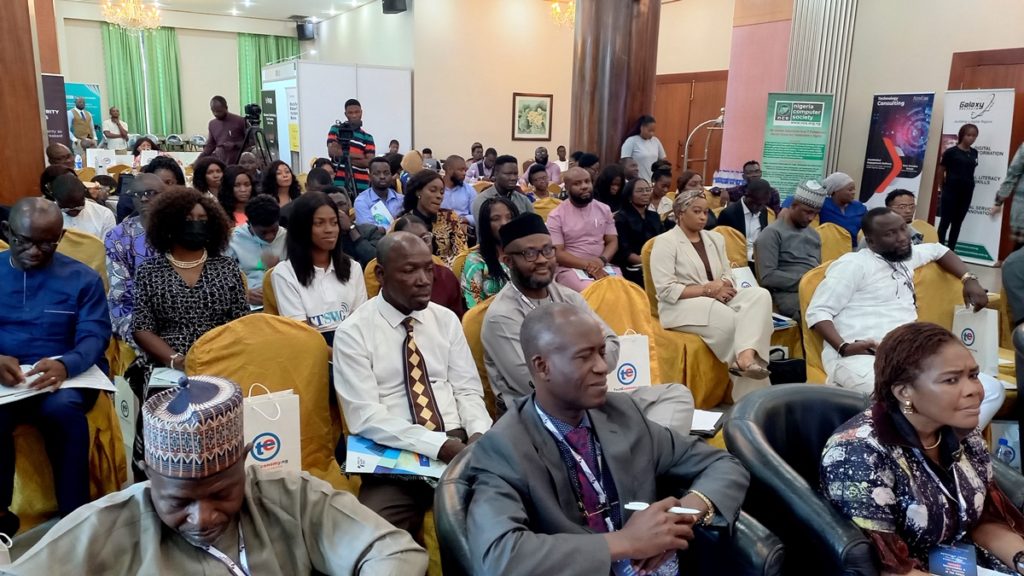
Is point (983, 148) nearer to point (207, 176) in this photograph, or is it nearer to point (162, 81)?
point (207, 176)

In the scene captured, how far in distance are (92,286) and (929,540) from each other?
3060mm

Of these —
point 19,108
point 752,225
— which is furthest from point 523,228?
point 19,108

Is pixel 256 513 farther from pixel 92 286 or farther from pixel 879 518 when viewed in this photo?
pixel 92 286

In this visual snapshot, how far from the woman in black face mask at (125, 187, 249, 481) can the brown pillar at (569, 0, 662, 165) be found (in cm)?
624

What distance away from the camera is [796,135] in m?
9.53

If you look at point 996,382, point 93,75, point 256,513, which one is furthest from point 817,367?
point 93,75

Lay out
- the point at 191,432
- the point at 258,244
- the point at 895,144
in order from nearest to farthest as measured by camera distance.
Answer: the point at 191,432, the point at 258,244, the point at 895,144

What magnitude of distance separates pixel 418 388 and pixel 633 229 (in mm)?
3298

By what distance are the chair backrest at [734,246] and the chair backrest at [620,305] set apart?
184 centimetres

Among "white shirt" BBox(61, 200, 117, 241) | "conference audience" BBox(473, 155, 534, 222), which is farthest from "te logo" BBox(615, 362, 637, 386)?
"white shirt" BBox(61, 200, 117, 241)

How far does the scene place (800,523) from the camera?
189 cm

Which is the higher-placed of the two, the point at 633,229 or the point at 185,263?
the point at 185,263

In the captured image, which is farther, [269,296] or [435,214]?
[435,214]

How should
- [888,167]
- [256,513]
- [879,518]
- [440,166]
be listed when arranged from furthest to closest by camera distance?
[440,166]
[888,167]
[879,518]
[256,513]
